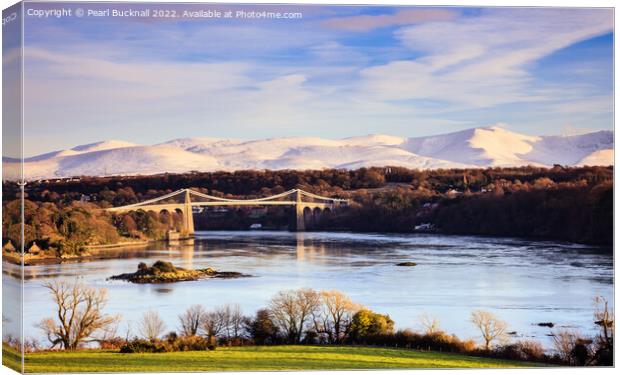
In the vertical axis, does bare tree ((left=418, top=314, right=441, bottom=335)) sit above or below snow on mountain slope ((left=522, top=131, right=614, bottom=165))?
below

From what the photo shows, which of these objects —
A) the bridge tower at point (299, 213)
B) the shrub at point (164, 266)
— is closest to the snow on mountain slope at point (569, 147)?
the bridge tower at point (299, 213)

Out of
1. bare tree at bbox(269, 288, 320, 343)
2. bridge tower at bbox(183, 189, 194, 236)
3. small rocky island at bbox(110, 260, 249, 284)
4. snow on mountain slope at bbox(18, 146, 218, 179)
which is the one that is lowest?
bare tree at bbox(269, 288, 320, 343)

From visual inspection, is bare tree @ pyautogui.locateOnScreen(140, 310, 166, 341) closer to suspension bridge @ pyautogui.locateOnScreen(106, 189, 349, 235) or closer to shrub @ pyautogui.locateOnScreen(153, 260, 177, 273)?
shrub @ pyautogui.locateOnScreen(153, 260, 177, 273)

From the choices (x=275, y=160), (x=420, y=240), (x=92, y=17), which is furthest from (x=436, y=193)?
(x=92, y=17)

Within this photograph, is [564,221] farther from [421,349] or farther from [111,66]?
[111,66]

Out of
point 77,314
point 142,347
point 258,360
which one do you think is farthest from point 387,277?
point 77,314

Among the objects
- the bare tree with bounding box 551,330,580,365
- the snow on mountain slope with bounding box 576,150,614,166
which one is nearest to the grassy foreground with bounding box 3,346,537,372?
the bare tree with bounding box 551,330,580,365

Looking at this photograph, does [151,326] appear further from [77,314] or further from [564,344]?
[564,344]

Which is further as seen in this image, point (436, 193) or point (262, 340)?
point (436, 193)
